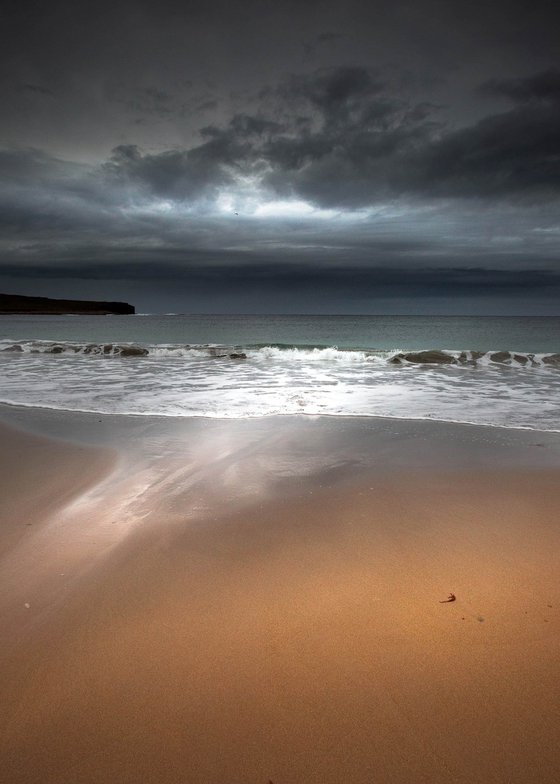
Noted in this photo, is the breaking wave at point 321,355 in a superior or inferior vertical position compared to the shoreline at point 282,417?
inferior

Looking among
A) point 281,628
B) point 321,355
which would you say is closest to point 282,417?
point 281,628

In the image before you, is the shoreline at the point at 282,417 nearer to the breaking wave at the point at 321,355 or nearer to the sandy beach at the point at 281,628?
the sandy beach at the point at 281,628

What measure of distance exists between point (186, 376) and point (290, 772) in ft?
40.2

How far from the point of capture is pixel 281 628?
2.07 metres

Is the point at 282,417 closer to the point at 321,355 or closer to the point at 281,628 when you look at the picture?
the point at 281,628

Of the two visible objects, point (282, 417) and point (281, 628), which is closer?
point (281, 628)

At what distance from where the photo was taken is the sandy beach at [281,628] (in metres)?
1.49

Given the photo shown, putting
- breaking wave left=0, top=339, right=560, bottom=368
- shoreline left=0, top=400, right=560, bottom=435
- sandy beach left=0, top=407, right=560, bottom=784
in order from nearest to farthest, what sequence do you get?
sandy beach left=0, top=407, right=560, bottom=784, shoreline left=0, top=400, right=560, bottom=435, breaking wave left=0, top=339, right=560, bottom=368

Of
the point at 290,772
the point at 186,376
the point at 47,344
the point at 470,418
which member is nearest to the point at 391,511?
the point at 290,772

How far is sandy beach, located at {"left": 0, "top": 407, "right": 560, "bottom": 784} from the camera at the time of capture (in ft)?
4.89

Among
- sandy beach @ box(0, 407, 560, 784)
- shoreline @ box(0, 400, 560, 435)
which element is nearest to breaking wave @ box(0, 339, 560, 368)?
shoreline @ box(0, 400, 560, 435)

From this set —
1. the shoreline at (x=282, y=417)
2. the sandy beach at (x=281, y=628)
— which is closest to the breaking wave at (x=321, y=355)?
the shoreline at (x=282, y=417)

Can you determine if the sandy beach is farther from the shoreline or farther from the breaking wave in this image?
the breaking wave

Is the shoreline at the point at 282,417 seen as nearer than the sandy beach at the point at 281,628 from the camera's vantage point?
No
